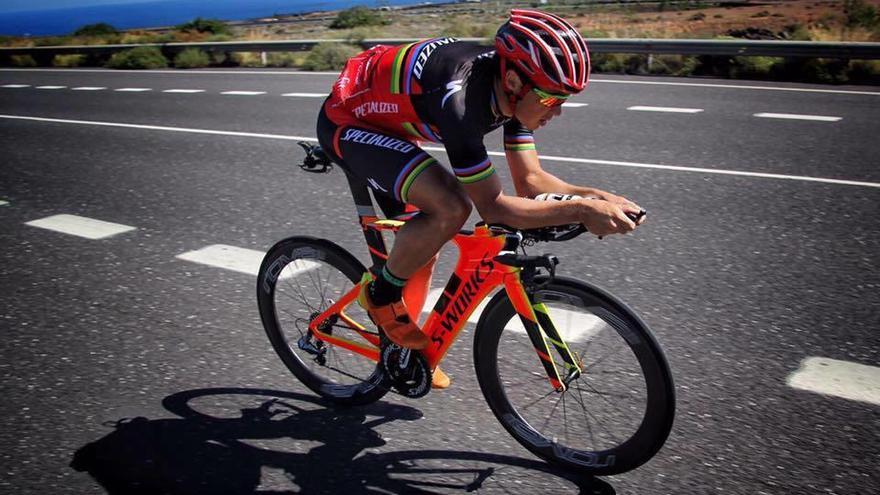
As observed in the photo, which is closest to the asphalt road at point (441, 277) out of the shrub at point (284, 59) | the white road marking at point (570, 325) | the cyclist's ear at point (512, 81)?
Result: the white road marking at point (570, 325)

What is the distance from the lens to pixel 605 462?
3.02 meters

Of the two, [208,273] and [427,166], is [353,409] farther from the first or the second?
[208,273]

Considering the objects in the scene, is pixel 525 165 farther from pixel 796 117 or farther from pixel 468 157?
pixel 796 117

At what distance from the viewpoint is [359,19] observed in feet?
143

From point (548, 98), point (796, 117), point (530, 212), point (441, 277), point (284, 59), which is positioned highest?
point (548, 98)

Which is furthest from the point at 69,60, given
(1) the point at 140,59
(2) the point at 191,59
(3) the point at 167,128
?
(3) the point at 167,128

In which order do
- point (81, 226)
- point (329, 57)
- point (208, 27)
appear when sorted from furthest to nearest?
point (208, 27)
point (329, 57)
point (81, 226)

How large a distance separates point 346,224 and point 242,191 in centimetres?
166

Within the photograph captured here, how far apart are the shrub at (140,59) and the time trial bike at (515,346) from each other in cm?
2062

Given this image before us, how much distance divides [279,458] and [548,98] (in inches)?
75.5

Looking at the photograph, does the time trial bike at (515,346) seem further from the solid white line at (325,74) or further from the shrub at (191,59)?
the shrub at (191,59)

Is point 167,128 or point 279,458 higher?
point 167,128

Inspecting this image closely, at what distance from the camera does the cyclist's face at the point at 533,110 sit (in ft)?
9.10

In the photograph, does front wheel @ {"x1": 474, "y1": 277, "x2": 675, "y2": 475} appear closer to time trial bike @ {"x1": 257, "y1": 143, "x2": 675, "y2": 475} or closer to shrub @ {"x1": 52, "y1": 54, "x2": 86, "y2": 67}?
time trial bike @ {"x1": 257, "y1": 143, "x2": 675, "y2": 475}
